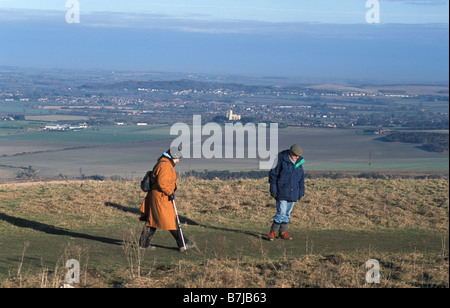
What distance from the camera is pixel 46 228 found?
12.2 m

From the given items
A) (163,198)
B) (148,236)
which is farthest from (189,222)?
(163,198)

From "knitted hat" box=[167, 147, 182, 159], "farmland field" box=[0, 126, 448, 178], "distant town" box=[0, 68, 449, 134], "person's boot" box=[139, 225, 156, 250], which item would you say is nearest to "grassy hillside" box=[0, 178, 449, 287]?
"person's boot" box=[139, 225, 156, 250]

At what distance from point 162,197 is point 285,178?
2311mm

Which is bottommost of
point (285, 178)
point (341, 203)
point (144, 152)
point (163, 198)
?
point (341, 203)

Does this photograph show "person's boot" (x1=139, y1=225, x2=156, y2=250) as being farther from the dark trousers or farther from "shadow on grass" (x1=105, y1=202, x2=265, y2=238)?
"shadow on grass" (x1=105, y1=202, x2=265, y2=238)

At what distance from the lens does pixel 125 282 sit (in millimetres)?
7582

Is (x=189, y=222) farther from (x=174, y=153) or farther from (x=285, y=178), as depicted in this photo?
(x=174, y=153)

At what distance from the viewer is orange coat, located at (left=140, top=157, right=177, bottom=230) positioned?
9.43 m

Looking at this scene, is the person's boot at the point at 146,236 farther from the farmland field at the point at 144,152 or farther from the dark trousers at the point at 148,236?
the farmland field at the point at 144,152

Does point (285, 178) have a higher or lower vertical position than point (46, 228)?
higher

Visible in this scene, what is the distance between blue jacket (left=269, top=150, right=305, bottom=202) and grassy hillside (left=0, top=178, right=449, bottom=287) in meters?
0.89

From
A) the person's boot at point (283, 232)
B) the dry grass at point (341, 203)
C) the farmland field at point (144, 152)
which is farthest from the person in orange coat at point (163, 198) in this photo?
the farmland field at point (144, 152)

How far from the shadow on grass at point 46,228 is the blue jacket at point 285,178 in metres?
2.95
